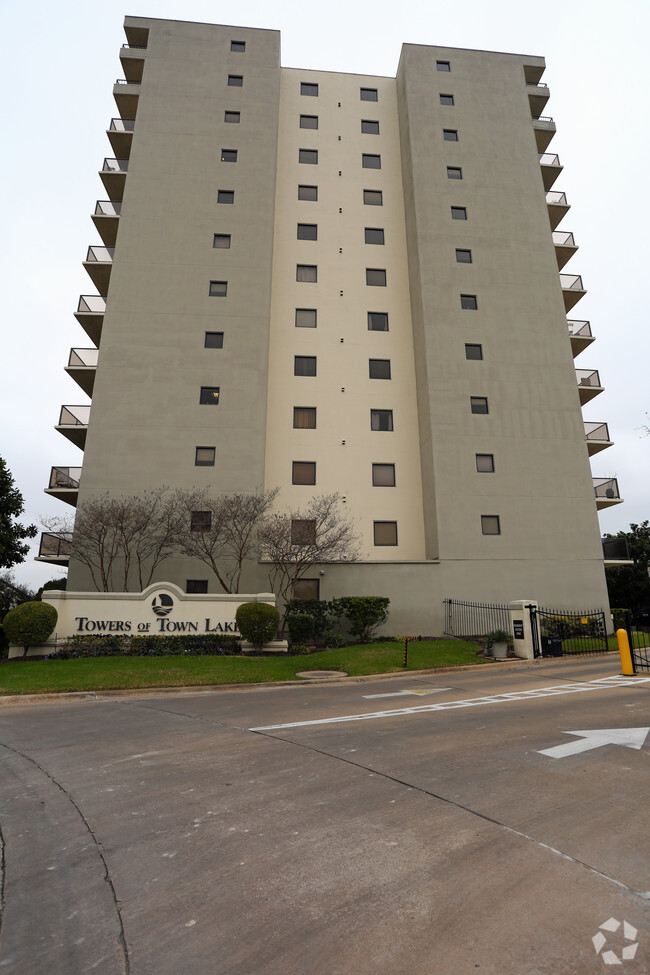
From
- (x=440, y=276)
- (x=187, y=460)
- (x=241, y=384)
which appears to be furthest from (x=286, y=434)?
(x=440, y=276)

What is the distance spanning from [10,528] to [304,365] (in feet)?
57.6

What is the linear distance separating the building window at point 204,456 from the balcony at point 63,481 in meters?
6.42

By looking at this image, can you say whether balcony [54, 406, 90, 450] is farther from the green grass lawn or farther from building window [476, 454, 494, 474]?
building window [476, 454, 494, 474]

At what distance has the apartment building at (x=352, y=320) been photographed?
27000 mm

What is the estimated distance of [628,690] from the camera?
12945 millimetres

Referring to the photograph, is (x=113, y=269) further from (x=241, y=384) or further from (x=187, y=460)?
(x=187, y=460)

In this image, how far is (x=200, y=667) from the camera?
55.4 ft

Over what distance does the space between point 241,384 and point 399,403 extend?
8.94 meters

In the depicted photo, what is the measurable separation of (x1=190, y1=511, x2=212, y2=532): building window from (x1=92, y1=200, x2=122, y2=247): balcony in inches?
738

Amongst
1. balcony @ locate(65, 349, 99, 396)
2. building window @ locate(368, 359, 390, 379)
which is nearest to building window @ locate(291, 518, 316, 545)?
building window @ locate(368, 359, 390, 379)

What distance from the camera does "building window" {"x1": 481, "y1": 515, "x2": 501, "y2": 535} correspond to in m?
27.4

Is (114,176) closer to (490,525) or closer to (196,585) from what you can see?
(196,585)

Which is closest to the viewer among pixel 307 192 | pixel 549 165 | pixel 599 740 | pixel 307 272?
pixel 599 740

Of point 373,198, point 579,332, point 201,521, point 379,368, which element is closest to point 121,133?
point 373,198
